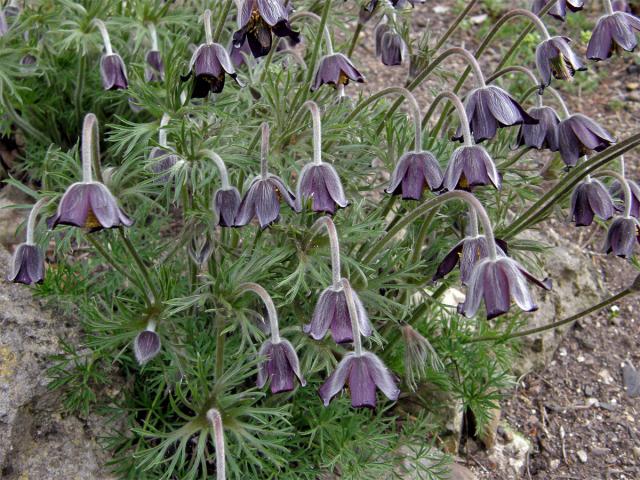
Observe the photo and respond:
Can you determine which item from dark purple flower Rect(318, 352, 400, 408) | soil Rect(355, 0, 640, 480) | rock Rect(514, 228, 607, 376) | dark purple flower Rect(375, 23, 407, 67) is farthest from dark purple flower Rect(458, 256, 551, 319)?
rock Rect(514, 228, 607, 376)

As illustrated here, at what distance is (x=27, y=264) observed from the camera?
2.38m

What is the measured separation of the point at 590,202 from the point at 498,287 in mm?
782

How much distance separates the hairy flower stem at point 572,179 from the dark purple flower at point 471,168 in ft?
1.42

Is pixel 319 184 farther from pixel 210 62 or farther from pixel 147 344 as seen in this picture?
pixel 147 344

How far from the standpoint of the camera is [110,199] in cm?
214

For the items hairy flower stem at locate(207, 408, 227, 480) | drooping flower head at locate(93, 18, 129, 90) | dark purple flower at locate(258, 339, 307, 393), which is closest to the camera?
hairy flower stem at locate(207, 408, 227, 480)

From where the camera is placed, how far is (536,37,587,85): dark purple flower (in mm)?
2543

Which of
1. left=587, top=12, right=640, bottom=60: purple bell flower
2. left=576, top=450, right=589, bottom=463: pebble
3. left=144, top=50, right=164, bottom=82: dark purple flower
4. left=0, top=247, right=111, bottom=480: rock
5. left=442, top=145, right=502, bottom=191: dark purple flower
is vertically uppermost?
left=587, top=12, right=640, bottom=60: purple bell flower

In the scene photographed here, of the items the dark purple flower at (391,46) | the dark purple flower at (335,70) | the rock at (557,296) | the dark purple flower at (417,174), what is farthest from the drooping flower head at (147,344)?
the rock at (557,296)

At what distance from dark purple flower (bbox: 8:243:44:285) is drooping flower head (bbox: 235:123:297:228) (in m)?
0.62

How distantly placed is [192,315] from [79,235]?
507mm

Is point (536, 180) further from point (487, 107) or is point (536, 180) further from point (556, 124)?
point (487, 107)

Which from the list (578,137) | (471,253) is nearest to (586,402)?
(578,137)

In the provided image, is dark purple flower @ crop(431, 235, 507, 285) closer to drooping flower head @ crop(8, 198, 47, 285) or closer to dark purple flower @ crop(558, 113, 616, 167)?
dark purple flower @ crop(558, 113, 616, 167)
